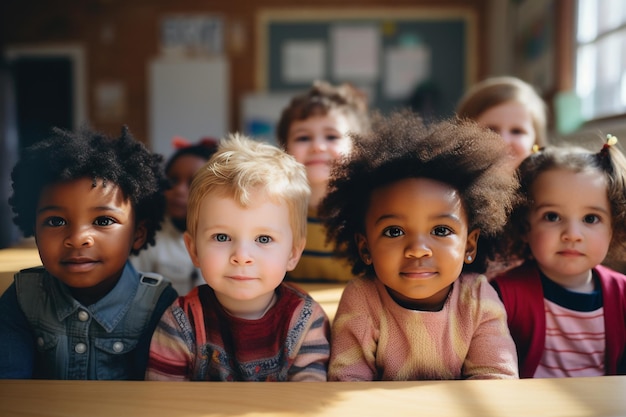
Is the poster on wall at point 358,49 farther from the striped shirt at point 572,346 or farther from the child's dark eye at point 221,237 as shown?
the child's dark eye at point 221,237

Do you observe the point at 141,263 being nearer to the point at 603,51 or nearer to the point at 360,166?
the point at 360,166

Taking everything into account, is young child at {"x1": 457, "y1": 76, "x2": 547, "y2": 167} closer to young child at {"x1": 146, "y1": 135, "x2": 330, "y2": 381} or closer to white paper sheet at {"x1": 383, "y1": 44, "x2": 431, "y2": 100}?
young child at {"x1": 146, "y1": 135, "x2": 330, "y2": 381}

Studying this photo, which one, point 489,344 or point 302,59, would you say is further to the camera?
point 302,59

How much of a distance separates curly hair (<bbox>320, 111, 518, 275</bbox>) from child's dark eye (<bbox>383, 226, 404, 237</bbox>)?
84mm

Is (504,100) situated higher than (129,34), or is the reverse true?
(129,34)

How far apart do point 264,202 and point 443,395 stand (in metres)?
0.45

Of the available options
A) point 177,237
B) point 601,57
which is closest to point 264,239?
point 177,237

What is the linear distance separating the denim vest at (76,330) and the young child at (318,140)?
2.31ft

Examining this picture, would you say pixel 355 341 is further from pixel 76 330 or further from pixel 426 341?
pixel 76 330

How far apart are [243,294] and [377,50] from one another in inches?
209

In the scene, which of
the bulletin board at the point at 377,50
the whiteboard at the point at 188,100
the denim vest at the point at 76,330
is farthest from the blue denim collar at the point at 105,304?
the bulletin board at the point at 377,50

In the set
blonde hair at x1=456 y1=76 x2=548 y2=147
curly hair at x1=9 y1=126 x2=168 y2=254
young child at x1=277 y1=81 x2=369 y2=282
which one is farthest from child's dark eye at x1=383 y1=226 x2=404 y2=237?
blonde hair at x1=456 y1=76 x2=548 y2=147

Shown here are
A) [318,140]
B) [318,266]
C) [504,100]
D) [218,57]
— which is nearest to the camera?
[318,266]

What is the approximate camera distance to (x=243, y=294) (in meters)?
0.99
